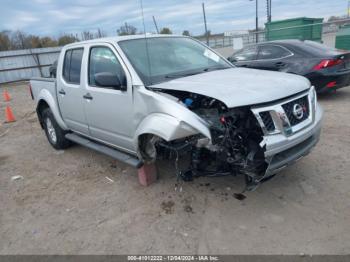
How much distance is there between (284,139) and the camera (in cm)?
288

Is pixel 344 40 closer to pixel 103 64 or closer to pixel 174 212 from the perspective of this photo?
pixel 103 64

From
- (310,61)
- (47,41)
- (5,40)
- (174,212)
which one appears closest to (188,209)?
(174,212)

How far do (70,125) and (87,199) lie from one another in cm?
178

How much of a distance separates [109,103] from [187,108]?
138 centimetres

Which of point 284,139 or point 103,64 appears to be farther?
point 103,64

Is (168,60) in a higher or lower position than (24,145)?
higher

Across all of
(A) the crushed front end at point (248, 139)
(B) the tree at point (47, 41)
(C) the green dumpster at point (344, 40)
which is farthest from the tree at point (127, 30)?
(B) the tree at point (47, 41)

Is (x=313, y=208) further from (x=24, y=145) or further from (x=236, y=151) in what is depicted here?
(x=24, y=145)

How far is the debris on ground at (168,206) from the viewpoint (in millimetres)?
3480

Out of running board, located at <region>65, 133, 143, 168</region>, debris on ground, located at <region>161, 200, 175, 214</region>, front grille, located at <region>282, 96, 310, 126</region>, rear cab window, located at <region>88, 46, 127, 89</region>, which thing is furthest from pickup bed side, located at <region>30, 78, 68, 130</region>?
front grille, located at <region>282, 96, 310, 126</region>

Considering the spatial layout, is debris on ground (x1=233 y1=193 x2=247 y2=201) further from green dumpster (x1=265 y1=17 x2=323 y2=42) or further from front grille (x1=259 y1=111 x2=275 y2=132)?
green dumpster (x1=265 y1=17 x2=323 y2=42)

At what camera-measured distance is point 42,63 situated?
73.1 ft

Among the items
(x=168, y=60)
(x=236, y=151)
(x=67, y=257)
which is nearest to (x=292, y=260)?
(x=236, y=151)

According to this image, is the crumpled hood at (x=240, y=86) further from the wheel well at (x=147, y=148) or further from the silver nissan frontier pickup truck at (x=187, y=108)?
the wheel well at (x=147, y=148)
